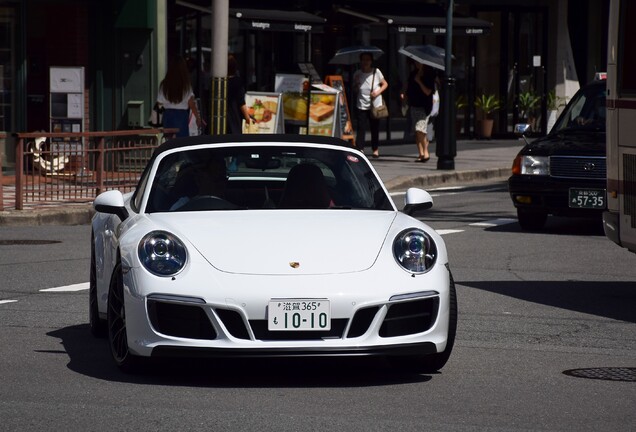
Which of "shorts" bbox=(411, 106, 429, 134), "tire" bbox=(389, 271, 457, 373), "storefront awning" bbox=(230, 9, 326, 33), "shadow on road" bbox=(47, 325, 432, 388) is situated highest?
"storefront awning" bbox=(230, 9, 326, 33)

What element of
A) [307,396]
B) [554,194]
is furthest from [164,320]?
[554,194]

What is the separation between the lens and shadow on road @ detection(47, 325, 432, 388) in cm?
766

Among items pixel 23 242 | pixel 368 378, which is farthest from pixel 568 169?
pixel 368 378

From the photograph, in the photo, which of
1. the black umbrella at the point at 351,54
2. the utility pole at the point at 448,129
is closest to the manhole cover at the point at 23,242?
the utility pole at the point at 448,129

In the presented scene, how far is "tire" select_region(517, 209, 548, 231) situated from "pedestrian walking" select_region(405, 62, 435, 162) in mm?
9742

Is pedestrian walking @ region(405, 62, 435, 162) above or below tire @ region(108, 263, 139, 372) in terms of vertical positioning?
Answer: above

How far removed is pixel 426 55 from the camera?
28.5 m

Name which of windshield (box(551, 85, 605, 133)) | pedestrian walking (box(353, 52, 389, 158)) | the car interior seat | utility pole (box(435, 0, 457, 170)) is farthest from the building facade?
the car interior seat

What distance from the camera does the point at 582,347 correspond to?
905 centimetres

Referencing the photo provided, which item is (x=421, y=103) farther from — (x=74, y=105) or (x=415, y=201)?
(x=415, y=201)

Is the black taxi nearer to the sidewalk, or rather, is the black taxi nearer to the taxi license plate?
the sidewalk

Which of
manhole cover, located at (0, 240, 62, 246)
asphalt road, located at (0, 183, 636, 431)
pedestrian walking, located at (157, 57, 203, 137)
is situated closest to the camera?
asphalt road, located at (0, 183, 636, 431)

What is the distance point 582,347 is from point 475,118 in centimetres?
2668

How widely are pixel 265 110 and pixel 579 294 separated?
542 inches
